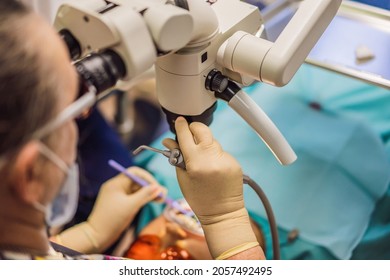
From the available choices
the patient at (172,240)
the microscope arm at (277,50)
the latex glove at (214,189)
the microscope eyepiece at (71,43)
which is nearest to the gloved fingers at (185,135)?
the latex glove at (214,189)

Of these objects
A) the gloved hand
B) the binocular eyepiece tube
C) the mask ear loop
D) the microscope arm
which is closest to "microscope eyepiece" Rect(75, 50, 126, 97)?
the binocular eyepiece tube

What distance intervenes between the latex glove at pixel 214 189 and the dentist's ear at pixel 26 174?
31 centimetres

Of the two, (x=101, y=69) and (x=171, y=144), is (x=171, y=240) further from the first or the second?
(x=101, y=69)

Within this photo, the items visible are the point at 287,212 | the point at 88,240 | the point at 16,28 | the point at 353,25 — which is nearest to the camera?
the point at 16,28

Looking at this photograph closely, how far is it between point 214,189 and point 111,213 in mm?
443

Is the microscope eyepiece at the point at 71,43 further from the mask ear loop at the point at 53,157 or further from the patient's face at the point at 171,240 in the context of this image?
the patient's face at the point at 171,240

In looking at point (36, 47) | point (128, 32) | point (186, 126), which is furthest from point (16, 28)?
point (186, 126)

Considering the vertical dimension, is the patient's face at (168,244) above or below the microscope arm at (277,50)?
below

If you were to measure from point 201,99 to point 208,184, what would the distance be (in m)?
0.16

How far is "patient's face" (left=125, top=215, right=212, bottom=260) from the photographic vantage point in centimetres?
125

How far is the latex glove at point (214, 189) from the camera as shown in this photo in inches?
37.2

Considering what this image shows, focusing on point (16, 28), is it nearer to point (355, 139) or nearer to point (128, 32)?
point (128, 32)

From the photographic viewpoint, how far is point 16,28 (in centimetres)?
64

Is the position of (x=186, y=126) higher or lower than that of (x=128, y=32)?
lower
